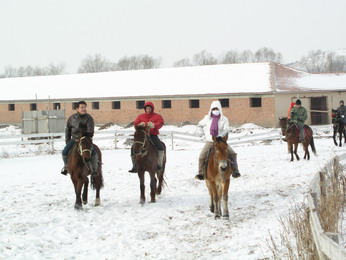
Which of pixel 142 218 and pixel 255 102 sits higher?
pixel 255 102

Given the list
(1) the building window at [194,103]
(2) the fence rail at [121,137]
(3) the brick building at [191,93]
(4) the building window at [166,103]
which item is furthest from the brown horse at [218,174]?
(4) the building window at [166,103]

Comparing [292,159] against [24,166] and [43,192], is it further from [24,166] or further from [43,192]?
[24,166]

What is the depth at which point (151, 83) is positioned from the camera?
43.2m

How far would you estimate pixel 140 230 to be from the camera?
795 centimetres

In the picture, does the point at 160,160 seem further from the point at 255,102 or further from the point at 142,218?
the point at 255,102

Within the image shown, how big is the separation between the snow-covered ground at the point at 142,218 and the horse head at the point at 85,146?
1.31 metres

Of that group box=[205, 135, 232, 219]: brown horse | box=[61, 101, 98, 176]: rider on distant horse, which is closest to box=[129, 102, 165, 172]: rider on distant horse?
box=[61, 101, 98, 176]: rider on distant horse

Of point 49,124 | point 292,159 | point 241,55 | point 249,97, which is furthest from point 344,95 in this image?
point 241,55

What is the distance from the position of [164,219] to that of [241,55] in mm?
132691

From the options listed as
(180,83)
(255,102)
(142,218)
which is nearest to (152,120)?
(142,218)

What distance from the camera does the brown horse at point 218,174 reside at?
8.00 metres

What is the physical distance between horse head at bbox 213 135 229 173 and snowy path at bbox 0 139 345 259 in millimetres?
1278

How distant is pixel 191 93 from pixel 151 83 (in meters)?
6.75

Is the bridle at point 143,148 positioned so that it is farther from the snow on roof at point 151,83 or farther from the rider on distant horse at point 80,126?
the snow on roof at point 151,83
